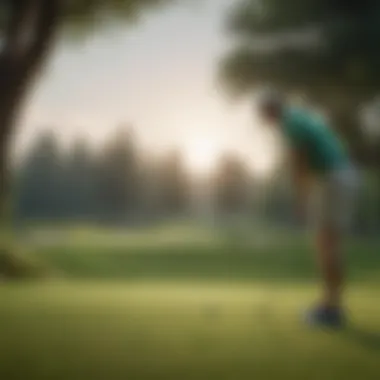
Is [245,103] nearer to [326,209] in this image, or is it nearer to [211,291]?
[326,209]

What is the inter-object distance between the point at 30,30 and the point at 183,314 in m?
0.57

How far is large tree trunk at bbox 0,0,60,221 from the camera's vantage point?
133cm

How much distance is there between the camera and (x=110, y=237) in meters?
1.32

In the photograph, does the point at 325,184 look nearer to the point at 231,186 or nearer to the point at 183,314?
the point at 231,186

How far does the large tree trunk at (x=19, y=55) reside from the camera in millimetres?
1333

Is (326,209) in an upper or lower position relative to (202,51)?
lower

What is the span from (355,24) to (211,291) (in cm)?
53

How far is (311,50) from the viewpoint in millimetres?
1327

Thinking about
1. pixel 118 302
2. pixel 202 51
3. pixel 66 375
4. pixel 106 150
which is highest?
pixel 202 51

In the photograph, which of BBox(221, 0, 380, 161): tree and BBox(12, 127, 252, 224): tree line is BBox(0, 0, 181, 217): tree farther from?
BBox(221, 0, 380, 161): tree

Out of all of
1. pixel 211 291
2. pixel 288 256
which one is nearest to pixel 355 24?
pixel 288 256

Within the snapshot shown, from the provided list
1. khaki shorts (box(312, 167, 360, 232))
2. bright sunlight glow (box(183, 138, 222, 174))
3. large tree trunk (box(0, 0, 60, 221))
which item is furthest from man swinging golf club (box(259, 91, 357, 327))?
large tree trunk (box(0, 0, 60, 221))

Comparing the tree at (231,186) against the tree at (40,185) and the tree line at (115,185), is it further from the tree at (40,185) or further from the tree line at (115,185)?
the tree at (40,185)

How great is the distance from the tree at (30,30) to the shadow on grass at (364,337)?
2.12 feet
